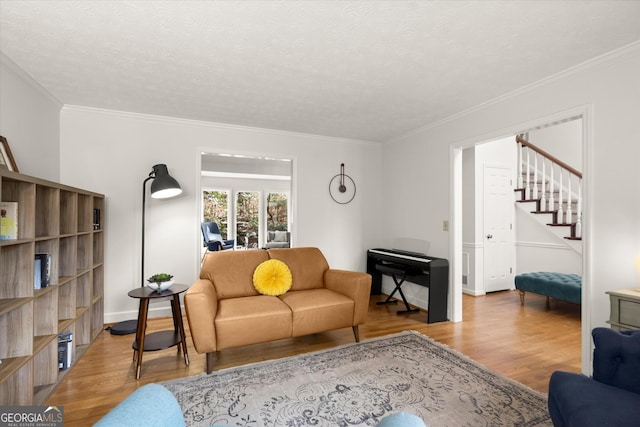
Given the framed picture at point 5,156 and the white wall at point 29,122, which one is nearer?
the framed picture at point 5,156

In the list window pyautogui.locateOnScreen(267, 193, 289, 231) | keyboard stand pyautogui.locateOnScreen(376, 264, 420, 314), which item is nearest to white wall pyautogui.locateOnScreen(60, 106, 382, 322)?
keyboard stand pyautogui.locateOnScreen(376, 264, 420, 314)

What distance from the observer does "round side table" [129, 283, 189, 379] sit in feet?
8.08

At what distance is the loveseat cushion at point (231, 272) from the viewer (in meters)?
3.05

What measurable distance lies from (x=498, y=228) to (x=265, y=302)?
421 centimetres

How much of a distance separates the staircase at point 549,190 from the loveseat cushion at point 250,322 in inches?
170

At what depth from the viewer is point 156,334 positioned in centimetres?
287

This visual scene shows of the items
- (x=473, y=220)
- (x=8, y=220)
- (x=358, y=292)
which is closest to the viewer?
(x=8, y=220)

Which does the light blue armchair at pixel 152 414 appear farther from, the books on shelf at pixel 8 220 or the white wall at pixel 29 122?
the white wall at pixel 29 122

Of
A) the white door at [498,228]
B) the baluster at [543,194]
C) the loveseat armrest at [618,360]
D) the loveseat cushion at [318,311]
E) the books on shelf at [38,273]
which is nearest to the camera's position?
the loveseat armrest at [618,360]

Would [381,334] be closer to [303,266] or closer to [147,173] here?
[303,266]

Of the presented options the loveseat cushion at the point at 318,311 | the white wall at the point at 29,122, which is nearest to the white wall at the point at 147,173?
the white wall at the point at 29,122

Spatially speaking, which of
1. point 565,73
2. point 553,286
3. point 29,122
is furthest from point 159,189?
point 553,286

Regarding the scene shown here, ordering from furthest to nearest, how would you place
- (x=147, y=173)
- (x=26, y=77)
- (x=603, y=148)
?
(x=147, y=173) < (x=26, y=77) < (x=603, y=148)

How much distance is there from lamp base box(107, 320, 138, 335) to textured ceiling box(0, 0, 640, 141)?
238cm
